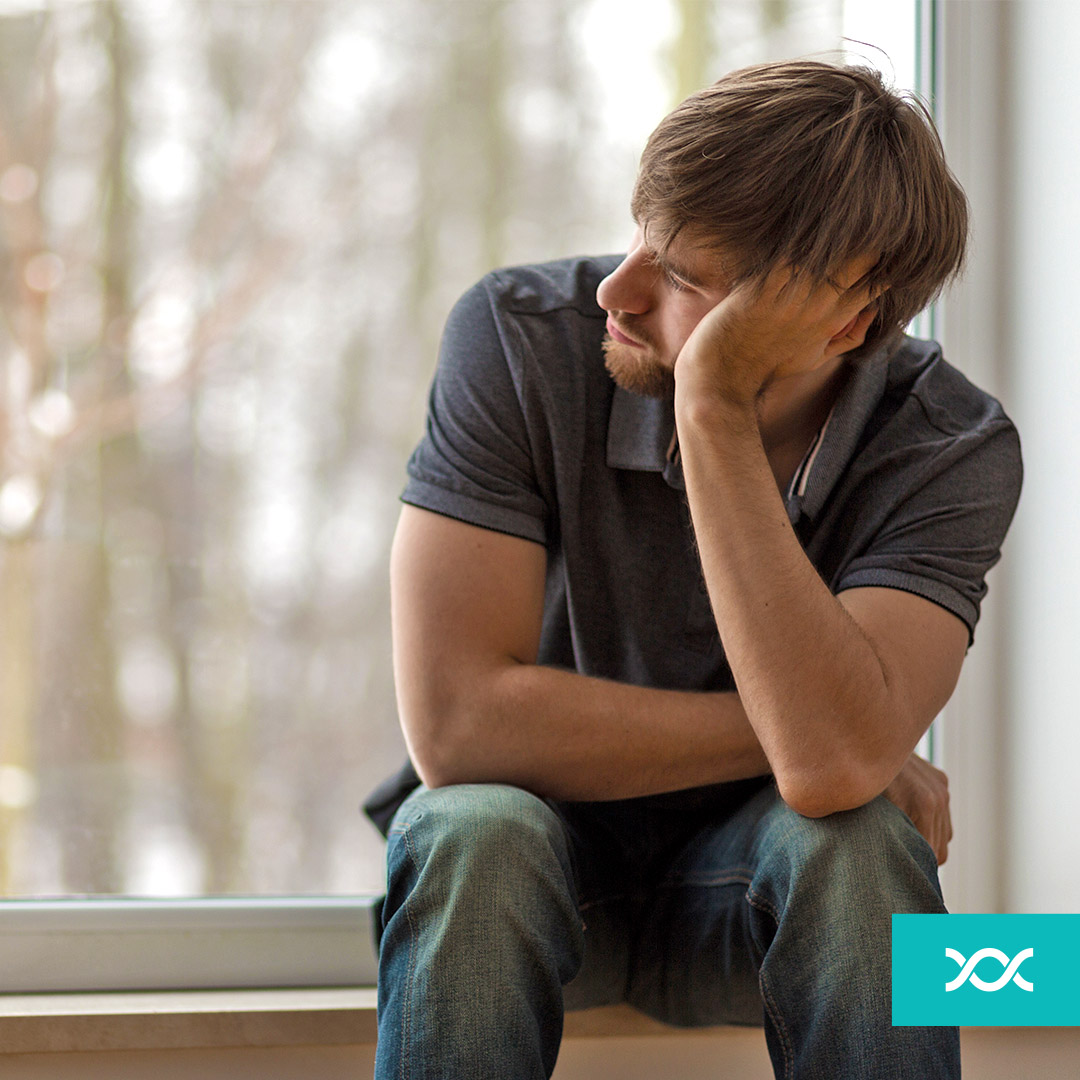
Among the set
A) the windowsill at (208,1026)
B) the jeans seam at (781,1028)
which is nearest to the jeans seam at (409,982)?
the jeans seam at (781,1028)

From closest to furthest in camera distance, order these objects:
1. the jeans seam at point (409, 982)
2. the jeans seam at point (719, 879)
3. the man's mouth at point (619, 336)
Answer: the jeans seam at point (409, 982)
the jeans seam at point (719, 879)
the man's mouth at point (619, 336)

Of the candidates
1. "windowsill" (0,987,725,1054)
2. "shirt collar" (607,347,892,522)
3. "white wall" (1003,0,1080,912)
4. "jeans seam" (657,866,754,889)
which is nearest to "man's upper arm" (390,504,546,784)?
"shirt collar" (607,347,892,522)

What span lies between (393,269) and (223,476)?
34 cm

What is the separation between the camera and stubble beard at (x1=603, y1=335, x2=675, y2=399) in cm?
104

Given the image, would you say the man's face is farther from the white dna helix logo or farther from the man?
the white dna helix logo

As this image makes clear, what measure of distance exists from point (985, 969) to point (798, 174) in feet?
2.32

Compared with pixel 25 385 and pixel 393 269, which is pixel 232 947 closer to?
pixel 25 385

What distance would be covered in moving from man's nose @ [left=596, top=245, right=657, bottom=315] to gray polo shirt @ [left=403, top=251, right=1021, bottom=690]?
3.2 inches

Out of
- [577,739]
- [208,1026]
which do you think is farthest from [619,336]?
[208,1026]

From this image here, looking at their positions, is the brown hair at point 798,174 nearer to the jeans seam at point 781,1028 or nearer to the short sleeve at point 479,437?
the short sleeve at point 479,437

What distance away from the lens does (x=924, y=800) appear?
3.33 feet

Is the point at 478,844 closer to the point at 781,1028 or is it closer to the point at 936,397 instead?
the point at 781,1028

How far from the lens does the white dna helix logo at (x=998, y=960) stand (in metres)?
0.85

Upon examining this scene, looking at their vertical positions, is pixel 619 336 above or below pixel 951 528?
above
